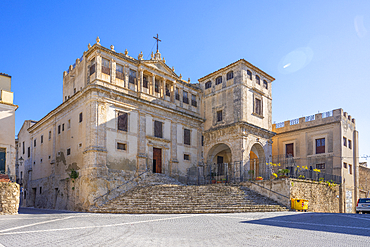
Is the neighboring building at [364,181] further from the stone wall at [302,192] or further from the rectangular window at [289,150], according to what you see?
the stone wall at [302,192]

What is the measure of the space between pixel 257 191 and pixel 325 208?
6.82m

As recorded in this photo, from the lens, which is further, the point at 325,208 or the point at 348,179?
the point at 348,179

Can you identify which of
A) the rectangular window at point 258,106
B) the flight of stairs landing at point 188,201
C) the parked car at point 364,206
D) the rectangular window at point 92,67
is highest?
the rectangular window at point 92,67

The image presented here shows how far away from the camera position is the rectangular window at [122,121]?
84.6 ft

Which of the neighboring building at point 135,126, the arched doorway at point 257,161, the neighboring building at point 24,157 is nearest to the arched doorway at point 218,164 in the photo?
the neighboring building at point 135,126

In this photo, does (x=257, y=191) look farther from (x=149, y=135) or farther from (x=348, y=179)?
(x=348, y=179)

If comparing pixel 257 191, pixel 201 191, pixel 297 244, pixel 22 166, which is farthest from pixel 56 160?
pixel 297 244

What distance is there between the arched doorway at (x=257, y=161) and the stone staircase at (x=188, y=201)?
639cm

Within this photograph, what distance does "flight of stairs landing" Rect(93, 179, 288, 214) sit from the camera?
18.6 m

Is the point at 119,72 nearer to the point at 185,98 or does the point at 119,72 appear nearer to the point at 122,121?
the point at 122,121

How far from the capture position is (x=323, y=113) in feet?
107

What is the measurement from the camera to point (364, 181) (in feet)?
117

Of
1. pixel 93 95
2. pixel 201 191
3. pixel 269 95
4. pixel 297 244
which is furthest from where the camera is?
pixel 269 95

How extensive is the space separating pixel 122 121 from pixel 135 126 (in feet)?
4.54
